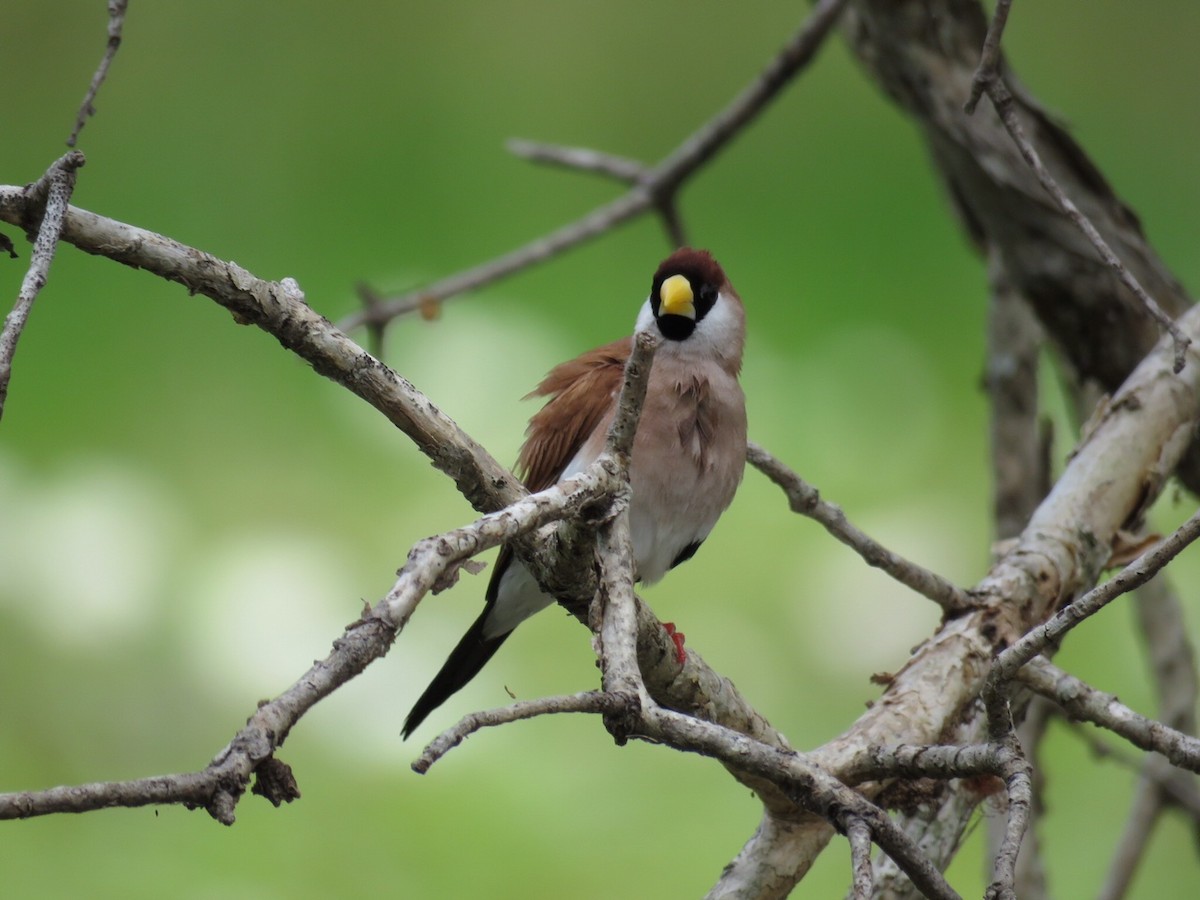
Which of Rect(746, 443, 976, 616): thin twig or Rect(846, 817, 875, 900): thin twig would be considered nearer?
Rect(846, 817, 875, 900): thin twig

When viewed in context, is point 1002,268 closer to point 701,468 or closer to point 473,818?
point 701,468

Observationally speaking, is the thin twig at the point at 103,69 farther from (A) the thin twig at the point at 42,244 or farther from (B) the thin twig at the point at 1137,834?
(B) the thin twig at the point at 1137,834

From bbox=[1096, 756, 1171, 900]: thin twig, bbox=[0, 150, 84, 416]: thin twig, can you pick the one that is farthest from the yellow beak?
bbox=[1096, 756, 1171, 900]: thin twig

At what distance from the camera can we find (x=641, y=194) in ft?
10.2

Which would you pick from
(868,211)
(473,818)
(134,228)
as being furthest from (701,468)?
(868,211)

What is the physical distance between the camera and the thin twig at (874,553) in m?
2.00

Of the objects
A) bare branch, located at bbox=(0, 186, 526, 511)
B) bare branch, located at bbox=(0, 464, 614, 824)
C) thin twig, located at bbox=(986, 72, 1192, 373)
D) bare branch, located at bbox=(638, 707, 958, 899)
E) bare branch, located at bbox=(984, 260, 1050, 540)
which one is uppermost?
bare branch, located at bbox=(984, 260, 1050, 540)

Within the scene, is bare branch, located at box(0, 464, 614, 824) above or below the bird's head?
below

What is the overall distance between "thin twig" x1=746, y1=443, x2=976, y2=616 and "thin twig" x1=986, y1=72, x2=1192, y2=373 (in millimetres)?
487

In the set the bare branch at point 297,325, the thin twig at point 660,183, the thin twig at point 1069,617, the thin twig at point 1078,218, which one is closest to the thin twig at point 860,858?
the thin twig at point 1069,617

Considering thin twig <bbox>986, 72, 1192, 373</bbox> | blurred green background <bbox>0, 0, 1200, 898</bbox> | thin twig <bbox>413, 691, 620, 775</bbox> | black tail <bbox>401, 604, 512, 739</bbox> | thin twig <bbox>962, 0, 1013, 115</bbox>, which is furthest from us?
blurred green background <bbox>0, 0, 1200, 898</bbox>

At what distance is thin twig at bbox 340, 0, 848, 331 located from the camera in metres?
2.80

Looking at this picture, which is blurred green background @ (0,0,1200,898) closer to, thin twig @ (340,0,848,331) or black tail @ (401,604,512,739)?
thin twig @ (340,0,848,331)

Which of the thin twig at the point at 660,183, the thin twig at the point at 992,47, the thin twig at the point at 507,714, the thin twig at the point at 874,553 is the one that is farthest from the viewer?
the thin twig at the point at 660,183
